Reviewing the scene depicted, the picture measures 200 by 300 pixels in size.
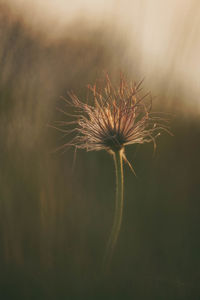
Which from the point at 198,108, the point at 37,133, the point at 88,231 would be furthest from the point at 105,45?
the point at 88,231

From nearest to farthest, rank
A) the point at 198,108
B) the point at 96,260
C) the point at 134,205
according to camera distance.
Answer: the point at 96,260 < the point at 134,205 < the point at 198,108

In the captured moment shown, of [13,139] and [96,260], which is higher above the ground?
[13,139]

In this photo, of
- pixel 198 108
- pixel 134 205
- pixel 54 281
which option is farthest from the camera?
pixel 198 108

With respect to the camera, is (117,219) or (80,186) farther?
(80,186)

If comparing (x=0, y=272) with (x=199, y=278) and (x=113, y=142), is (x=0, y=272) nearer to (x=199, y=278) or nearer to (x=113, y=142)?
(x=113, y=142)

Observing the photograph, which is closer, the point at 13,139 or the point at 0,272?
the point at 0,272

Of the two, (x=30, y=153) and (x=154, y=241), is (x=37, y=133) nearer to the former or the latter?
(x=30, y=153)

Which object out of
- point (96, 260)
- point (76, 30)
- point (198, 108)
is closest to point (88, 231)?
point (96, 260)

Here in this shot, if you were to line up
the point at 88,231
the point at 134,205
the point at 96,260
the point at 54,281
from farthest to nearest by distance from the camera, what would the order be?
the point at 134,205 → the point at 88,231 → the point at 96,260 → the point at 54,281

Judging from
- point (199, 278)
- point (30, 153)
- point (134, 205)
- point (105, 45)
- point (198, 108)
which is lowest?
point (199, 278)
